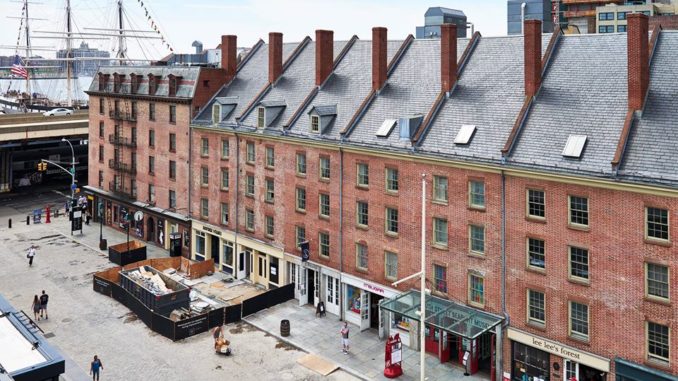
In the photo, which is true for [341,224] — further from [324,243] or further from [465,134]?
[465,134]

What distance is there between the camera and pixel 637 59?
28703 mm

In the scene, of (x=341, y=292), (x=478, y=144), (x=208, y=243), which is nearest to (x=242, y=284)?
(x=208, y=243)

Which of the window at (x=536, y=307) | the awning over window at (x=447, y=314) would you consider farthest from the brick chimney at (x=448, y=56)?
the window at (x=536, y=307)

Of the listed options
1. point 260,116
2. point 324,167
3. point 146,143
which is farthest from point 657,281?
point 146,143

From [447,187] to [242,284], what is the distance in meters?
20.6

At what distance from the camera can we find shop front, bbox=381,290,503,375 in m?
30.7

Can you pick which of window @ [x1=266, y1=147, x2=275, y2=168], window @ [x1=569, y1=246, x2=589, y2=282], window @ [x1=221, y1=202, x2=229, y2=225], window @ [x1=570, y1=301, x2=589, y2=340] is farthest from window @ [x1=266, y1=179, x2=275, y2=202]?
window @ [x1=570, y1=301, x2=589, y2=340]

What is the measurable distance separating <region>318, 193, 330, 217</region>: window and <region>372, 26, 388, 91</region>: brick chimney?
8274 millimetres

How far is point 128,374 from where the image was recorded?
32.6m

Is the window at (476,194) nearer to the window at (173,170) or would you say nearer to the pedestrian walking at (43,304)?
the pedestrian walking at (43,304)

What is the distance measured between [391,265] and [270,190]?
12.9 metres

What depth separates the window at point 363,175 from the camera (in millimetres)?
37719

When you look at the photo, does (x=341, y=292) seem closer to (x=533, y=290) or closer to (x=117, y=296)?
(x=533, y=290)

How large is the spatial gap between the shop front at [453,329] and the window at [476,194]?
18.5 feet
